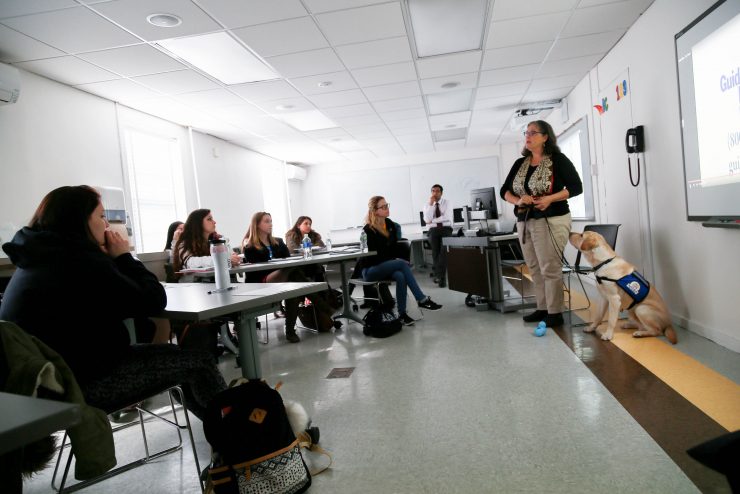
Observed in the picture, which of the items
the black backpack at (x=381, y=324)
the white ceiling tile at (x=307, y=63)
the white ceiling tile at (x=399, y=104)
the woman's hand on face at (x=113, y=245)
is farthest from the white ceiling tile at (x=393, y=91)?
the woman's hand on face at (x=113, y=245)

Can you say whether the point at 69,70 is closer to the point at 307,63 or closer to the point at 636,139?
the point at 307,63

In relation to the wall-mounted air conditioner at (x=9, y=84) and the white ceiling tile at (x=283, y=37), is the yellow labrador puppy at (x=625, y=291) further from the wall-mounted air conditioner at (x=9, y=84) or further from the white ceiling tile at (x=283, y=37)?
the wall-mounted air conditioner at (x=9, y=84)

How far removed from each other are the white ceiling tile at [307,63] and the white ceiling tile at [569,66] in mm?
2274

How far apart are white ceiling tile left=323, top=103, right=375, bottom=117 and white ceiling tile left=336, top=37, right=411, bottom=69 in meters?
1.38

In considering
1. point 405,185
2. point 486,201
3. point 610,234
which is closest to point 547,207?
point 610,234

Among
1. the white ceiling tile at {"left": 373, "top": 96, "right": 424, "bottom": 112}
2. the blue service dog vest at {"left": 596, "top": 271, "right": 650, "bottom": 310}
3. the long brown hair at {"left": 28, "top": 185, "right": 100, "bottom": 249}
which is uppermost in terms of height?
the white ceiling tile at {"left": 373, "top": 96, "right": 424, "bottom": 112}

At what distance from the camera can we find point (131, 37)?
3.31 meters

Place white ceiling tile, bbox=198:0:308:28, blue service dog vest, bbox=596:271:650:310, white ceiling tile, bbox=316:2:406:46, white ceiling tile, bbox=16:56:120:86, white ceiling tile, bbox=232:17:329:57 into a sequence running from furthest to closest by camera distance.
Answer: white ceiling tile, bbox=16:56:120:86 < white ceiling tile, bbox=232:17:329:57 < white ceiling tile, bbox=316:2:406:46 < white ceiling tile, bbox=198:0:308:28 < blue service dog vest, bbox=596:271:650:310

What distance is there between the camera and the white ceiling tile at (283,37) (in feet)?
11.0

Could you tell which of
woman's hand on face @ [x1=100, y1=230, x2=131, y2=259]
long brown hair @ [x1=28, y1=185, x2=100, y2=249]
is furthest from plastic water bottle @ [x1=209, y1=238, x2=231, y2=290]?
long brown hair @ [x1=28, y1=185, x2=100, y2=249]

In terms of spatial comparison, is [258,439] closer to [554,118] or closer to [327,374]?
[327,374]

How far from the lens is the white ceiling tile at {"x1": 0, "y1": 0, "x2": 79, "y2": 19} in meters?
2.74

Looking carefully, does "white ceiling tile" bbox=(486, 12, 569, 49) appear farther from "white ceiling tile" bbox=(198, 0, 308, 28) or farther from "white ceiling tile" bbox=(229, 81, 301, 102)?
"white ceiling tile" bbox=(229, 81, 301, 102)

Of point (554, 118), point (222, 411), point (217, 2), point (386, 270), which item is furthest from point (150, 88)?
point (554, 118)
